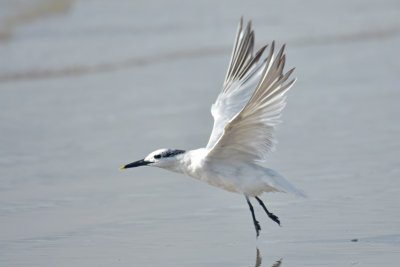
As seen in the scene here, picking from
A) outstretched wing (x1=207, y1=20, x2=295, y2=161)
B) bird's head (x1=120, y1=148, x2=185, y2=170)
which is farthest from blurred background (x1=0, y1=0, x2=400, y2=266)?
outstretched wing (x1=207, y1=20, x2=295, y2=161)

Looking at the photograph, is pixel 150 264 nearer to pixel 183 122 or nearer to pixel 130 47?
pixel 183 122

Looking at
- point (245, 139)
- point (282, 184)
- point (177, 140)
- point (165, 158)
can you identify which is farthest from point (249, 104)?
point (177, 140)

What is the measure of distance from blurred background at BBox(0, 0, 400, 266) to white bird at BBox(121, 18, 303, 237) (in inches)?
14.4

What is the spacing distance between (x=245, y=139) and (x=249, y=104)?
515 millimetres

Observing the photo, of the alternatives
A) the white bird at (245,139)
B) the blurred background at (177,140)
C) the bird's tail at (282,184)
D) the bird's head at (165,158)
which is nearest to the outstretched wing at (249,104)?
the white bird at (245,139)

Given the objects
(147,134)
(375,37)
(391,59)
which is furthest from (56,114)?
(375,37)

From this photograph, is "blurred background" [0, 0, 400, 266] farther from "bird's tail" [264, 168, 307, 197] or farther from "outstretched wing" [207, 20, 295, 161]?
"outstretched wing" [207, 20, 295, 161]

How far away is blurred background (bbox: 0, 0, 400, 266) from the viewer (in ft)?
21.3

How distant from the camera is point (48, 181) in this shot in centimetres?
838

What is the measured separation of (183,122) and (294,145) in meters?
1.64

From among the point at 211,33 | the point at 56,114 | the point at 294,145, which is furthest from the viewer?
the point at 211,33

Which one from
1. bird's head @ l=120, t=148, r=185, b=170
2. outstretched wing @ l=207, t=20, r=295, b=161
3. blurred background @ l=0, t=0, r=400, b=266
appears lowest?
blurred background @ l=0, t=0, r=400, b=266

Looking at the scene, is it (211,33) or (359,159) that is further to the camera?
(211,33)

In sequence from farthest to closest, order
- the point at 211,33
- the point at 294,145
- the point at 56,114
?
the point at 211,33 → the point at 56,114 → the point at 294,145
